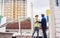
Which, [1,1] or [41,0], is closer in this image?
[41,0]

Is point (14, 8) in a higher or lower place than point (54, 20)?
higher

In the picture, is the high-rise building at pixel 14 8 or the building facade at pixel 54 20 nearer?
the building facade at pixel 54 20

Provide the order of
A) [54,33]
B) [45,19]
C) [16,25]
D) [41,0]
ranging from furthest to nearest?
1. [16,25]
2. [41,0]
3. [45,19]
4. [54,33]

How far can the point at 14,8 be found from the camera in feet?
43.3

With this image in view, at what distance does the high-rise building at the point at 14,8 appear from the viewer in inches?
516

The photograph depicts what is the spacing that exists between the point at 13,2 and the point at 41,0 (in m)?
3.21

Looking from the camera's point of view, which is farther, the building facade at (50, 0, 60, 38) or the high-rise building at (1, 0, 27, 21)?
the high-rise building at (1, 0, 27, 21)

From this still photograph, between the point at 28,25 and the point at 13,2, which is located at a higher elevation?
the point at 13,2

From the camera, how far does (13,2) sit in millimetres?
13180

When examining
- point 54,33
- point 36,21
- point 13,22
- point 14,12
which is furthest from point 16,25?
point 54,33

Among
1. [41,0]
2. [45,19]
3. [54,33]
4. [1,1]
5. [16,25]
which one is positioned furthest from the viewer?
[1,1]

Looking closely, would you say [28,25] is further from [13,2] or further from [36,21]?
[36,21]

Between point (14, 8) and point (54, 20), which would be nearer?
point (54, 20)

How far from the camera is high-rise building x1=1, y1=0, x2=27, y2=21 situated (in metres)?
13.1
